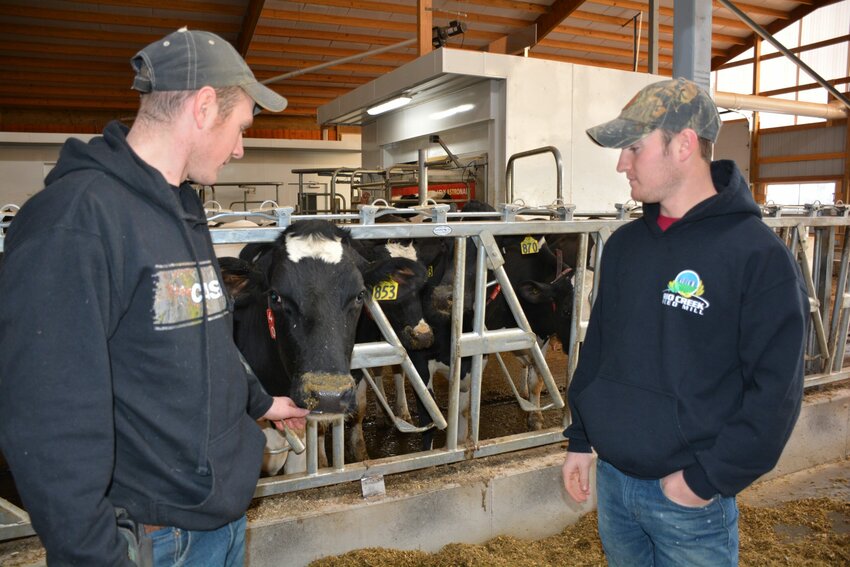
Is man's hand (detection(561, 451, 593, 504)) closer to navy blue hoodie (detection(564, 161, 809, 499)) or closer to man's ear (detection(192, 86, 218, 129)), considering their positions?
navy blue hoodie (detection(564, 161, 809, 499))

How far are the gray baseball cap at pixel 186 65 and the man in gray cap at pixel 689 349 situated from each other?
1.05 m

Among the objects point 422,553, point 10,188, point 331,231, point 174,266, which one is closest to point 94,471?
point 174,266

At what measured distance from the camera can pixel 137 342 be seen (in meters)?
1.28

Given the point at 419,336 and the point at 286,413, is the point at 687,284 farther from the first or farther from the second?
the point at 419,336

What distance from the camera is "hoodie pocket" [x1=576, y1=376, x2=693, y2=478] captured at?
1727 millimetres

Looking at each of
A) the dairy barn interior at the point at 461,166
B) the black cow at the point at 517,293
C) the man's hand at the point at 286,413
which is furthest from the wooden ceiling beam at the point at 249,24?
the man's hand at the point at 286,413

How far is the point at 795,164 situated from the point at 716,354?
914 inches

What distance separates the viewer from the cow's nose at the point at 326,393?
261cm

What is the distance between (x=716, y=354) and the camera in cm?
170

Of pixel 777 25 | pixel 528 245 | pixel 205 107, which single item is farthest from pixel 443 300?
pixel 777 25

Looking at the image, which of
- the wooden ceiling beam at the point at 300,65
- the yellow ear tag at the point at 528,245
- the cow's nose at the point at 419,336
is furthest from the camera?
the wooden ceiling beam at the point at 300,65

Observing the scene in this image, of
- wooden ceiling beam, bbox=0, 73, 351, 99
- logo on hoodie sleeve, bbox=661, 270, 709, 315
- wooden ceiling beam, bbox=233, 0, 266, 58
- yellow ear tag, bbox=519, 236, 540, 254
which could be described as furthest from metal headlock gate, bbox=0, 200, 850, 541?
wooden ceiling beam, bbox=0, 73, 351, 99

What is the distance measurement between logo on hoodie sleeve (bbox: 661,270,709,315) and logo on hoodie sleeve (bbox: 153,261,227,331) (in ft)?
3.87

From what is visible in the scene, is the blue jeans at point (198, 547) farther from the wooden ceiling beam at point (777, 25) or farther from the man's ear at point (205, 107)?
the wooden ceiling beam at point (777, 25)
